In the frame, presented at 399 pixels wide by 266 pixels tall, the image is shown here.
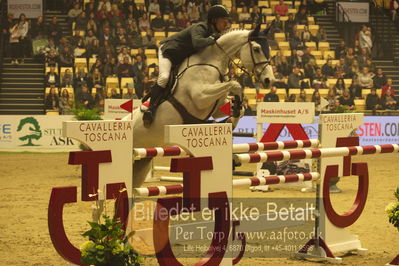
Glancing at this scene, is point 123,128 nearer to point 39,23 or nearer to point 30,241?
point 30,241

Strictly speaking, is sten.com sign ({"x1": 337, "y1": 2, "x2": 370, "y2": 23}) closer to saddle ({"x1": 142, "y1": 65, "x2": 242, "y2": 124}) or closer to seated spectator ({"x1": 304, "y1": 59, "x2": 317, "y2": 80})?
seated spectator ({"x1": 304, "y1": 59, "x2": 317, "y2": 80})

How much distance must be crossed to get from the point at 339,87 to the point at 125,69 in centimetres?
625

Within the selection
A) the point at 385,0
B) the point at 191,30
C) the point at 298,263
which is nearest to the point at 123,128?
the point at 298,263

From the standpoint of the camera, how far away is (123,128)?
5484 millimetres

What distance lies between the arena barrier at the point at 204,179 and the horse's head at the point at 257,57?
1.43 m

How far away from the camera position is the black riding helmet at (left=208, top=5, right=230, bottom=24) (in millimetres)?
8539

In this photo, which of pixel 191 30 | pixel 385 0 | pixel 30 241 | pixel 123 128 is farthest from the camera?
pixel 385 0

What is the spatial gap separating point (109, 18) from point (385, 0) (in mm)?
10978

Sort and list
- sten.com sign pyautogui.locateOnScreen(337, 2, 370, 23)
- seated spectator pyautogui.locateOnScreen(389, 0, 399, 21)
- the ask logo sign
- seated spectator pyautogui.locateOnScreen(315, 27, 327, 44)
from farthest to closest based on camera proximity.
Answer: seated spectator pyautogui.locateOnScreen(389, 0, 399, 21) → sten.com sign pyautogui.locateOnScreen(337, 2, 370, 23) → seated spectator pyautogui.locateOnScreen(315, 27, 327, 44) → the ask logo sign

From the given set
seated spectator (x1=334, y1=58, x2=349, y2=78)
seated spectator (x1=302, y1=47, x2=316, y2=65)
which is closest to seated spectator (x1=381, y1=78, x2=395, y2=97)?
seated spectator (x1=334, y1=58, x2=349, y2=78)

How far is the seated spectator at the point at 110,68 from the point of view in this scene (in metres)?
21.4

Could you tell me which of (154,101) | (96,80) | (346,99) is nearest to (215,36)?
(154,101)

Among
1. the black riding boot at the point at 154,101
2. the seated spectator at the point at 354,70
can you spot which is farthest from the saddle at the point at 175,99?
the seated spectator at the point at 354,70

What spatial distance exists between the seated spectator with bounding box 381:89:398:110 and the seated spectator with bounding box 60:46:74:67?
9.04 meters
